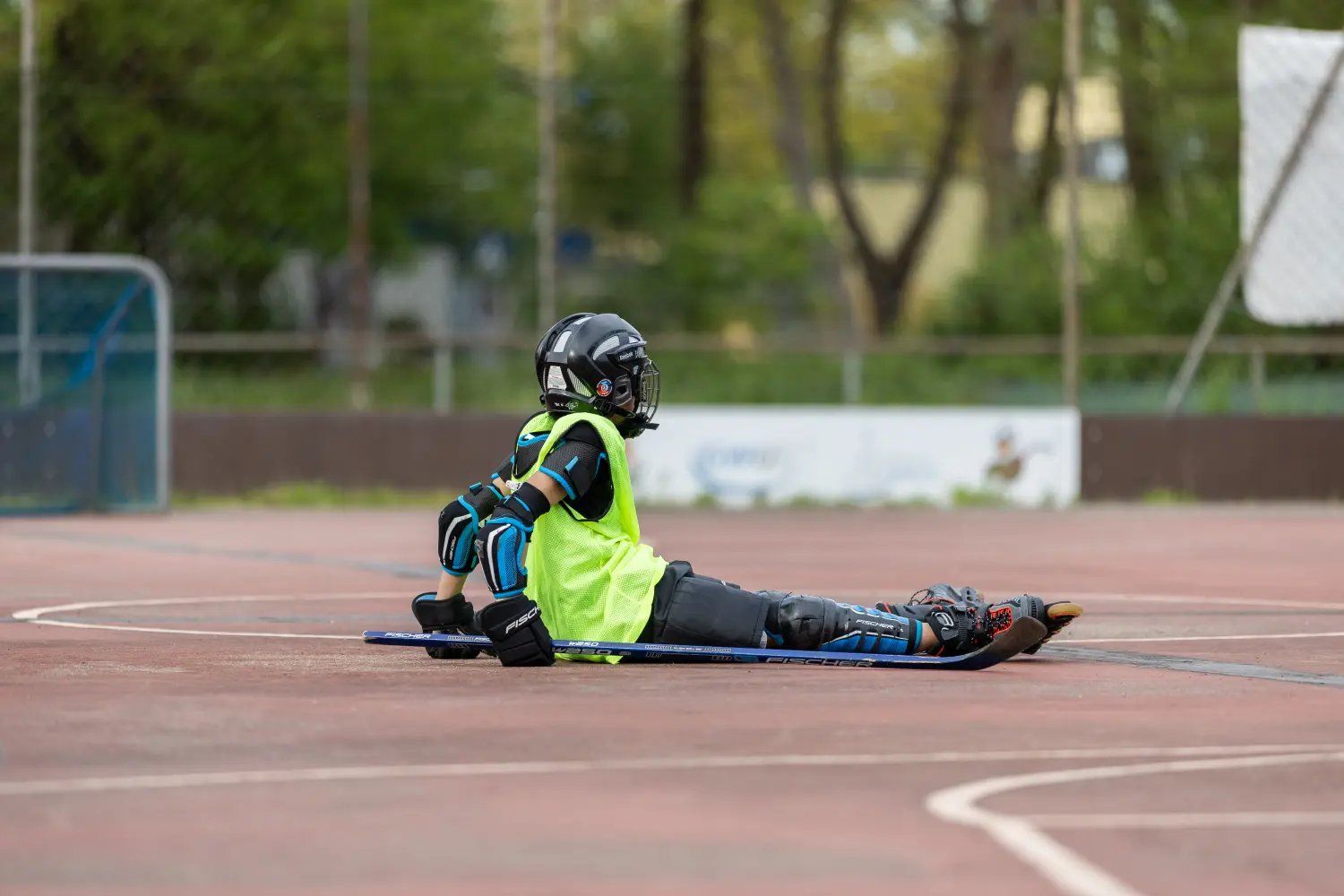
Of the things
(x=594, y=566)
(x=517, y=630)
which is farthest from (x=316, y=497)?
(x=517, y=630)

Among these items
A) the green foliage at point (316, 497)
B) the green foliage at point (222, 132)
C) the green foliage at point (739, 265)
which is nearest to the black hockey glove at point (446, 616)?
the green foliage at point (316, 497)

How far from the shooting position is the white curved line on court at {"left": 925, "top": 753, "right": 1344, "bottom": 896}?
488 centimetres

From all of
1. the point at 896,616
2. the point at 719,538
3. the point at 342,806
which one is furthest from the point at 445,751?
the point at 719,538

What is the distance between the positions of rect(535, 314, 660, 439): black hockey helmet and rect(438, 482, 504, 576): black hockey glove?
49 centimetres

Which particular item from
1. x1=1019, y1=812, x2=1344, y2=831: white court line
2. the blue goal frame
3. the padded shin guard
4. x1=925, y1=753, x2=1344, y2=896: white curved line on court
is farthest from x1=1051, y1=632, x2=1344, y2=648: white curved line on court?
the blue goal frame

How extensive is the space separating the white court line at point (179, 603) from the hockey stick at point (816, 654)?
1.83 meters

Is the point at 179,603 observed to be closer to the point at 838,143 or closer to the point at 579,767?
the point at 579,767

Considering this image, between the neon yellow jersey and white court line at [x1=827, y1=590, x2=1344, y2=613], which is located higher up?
the neon yellow jersey

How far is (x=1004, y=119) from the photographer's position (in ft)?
141

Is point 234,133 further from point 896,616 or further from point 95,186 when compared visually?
point 896,616

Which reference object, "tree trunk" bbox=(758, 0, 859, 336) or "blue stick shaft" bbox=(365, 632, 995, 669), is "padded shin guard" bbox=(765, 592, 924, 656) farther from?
"tree trunk" bbox=(758, 0, 859, 336)

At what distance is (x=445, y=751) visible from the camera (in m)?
6.67

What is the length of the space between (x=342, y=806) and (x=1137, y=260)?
30365mm

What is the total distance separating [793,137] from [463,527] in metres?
35.0
